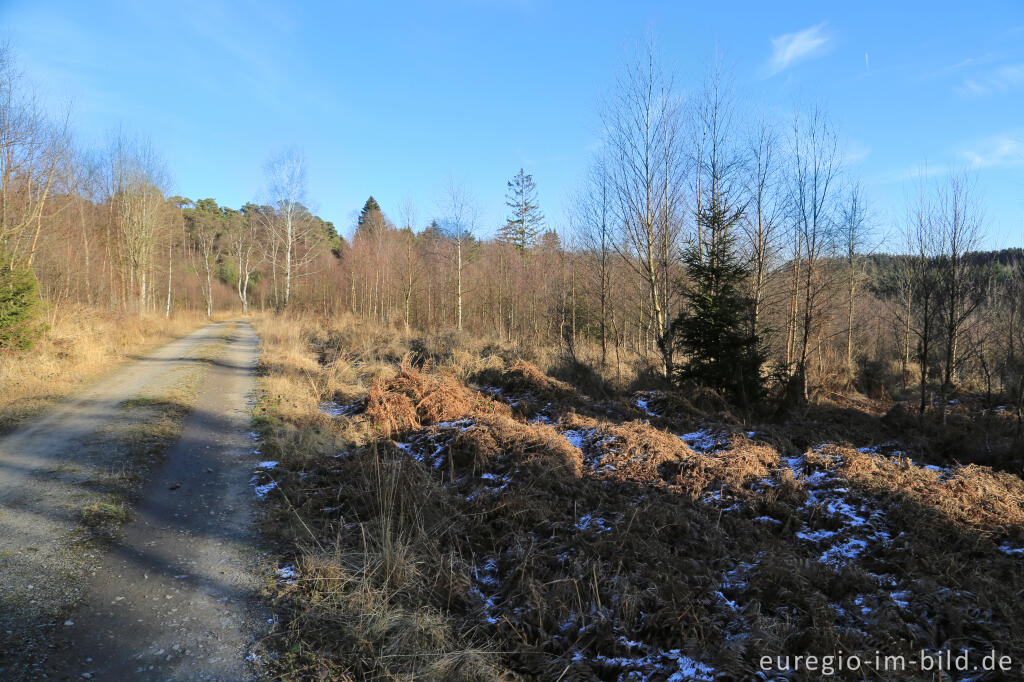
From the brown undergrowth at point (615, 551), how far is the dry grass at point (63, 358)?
17.1ft

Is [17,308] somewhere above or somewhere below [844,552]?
above

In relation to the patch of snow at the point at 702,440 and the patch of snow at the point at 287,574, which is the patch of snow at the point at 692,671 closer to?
the patch of snow at the point at 287,574

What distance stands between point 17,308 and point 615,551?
15.2 m

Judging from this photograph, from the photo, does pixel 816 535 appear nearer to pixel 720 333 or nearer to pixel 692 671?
pixel 692 671

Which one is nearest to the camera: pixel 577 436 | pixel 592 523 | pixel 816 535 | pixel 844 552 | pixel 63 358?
pixel 844 552

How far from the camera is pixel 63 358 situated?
490 inches

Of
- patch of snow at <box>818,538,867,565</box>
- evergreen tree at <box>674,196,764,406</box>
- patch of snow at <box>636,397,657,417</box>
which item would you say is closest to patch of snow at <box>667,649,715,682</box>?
patch of snow at <box>818,538,867,565</box>

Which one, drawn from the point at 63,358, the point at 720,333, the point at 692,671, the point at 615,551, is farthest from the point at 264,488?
the point at 63,358

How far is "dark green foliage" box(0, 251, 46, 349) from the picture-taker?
1143cm

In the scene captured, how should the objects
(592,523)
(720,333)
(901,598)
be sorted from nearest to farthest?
(901,598), (592,523), (720,333)

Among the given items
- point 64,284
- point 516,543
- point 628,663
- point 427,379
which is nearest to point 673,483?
point 516,543

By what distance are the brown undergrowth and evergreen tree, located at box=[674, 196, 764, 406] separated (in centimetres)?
315

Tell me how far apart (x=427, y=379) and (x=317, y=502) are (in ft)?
14.9

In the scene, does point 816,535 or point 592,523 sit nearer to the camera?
point 816,535
